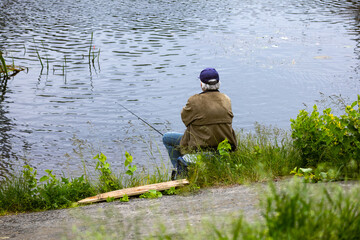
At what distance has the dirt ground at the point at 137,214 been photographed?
14.9 feet

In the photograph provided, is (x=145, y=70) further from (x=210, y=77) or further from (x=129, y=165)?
(x=129, y=165)

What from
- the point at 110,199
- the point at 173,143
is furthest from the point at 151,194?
the point at 173,143

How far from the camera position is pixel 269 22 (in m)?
22.6

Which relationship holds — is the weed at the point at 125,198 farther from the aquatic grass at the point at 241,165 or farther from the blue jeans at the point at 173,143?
the blue jeans at the point at 173,143

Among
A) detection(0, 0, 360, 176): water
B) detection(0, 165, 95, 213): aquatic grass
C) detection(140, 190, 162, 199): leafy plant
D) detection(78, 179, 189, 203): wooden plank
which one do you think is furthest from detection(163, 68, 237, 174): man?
detection(0, 165, 95, 213): aquatic grass

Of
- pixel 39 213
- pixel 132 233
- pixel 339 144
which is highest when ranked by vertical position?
pixel 339 144

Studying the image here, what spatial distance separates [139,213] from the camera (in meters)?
5.03

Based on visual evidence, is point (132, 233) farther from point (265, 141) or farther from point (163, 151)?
point (163, 151)

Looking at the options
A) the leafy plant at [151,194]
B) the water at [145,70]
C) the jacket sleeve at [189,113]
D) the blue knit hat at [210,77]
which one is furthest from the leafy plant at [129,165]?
the blue knit hat at [210,77]

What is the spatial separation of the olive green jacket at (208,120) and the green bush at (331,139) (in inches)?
35.5

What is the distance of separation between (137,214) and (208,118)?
1.83 metres

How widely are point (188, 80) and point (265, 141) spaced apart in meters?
7.58

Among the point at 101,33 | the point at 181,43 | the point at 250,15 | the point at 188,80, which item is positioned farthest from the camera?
the point at 250,15

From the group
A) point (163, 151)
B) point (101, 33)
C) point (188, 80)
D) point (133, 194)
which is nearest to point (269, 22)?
point (101, 33)
